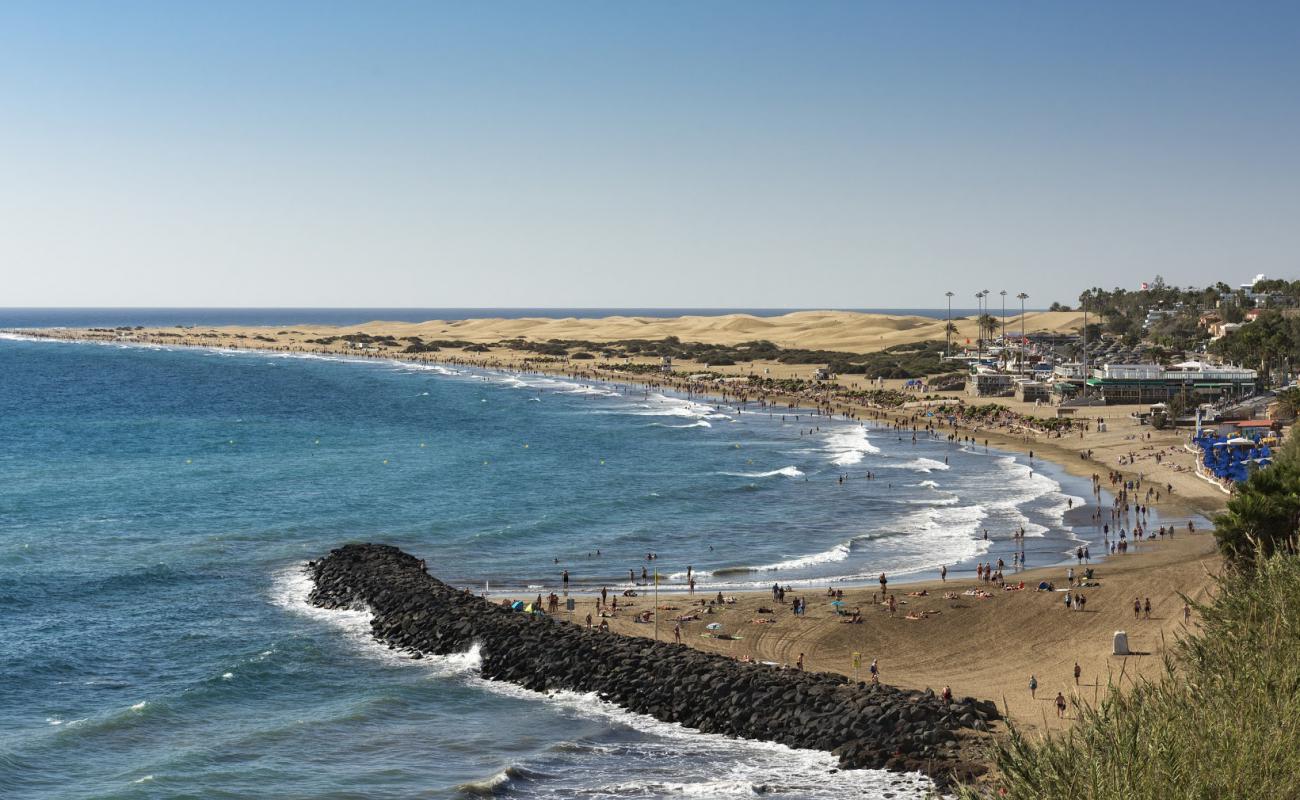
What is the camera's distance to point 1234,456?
222 feet

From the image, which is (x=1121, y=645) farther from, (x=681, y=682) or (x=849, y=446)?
(x=849, y=446)

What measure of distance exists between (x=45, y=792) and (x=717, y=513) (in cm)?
3921

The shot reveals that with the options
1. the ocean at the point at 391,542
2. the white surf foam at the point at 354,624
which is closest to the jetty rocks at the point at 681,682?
the white surf foam at the point at 354,624

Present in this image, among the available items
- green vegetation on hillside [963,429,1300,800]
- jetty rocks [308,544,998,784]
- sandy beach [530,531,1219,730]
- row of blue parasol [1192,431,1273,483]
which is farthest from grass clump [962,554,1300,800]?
row of blue parasol [1192,431,1273,483]

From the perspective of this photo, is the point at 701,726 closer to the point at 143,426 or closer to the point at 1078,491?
the point at 1078,491

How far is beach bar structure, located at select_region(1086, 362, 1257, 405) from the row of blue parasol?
24.2 m

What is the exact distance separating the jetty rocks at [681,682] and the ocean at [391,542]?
2.55 ft

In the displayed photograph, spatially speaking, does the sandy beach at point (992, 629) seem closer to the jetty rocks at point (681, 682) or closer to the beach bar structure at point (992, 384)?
the jetty rocks at point (681, 682)

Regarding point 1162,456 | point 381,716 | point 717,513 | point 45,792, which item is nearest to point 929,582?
point 717,513

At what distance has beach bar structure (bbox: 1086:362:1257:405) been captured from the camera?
96938 mm

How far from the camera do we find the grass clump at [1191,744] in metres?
14.0

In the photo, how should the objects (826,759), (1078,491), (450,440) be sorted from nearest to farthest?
(826,759) → (1078,491) → (450,440)

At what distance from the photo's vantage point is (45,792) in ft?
90.3

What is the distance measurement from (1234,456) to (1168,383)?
34480 millimetres
